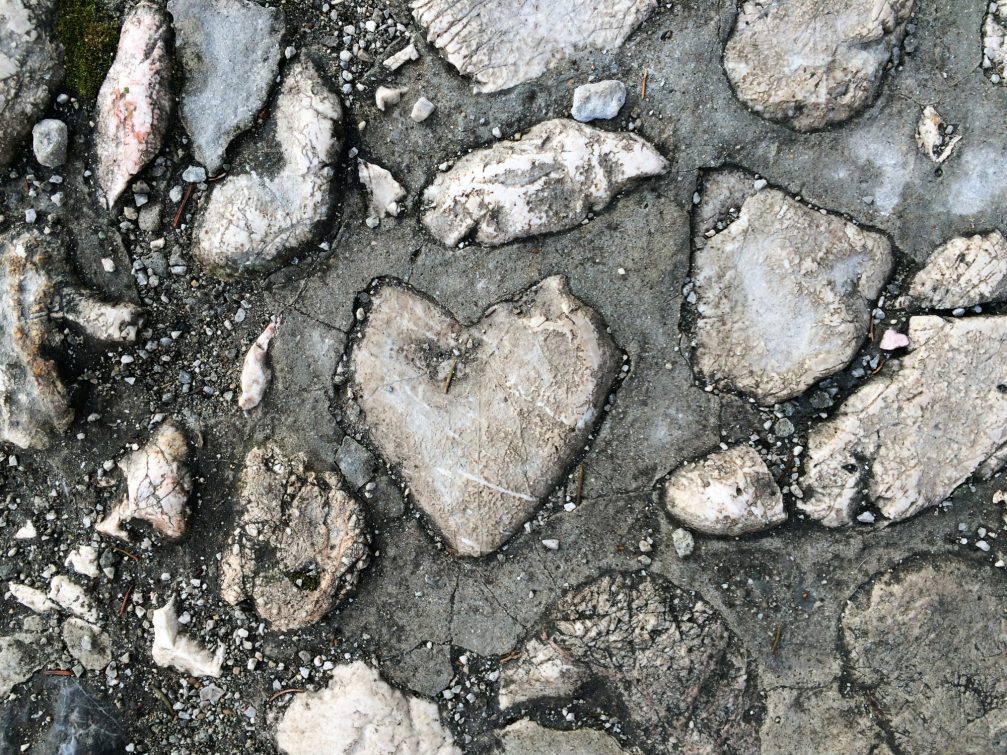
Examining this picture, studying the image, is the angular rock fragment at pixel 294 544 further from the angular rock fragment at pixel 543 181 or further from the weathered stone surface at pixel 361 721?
the angular rock fragment at pixel 543 181

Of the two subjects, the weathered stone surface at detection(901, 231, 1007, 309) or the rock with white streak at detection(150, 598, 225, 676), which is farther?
the rock with white streak at detection(150, 598, 225, 676)

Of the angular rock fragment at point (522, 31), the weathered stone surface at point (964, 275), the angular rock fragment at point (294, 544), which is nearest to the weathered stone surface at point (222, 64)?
the angular rock fragment at point (522, 31)

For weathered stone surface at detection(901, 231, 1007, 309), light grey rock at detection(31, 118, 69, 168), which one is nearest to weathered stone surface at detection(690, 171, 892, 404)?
weathered stone surface at detection(901, 231, 1007, 309)

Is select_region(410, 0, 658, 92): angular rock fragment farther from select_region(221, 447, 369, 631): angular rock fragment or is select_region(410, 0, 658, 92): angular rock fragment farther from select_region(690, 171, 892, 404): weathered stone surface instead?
select_region(221, 447, 369, 631): angular rock fragment

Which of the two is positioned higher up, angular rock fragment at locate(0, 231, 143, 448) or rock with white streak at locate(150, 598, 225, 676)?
angular rock fragment at locate(0, 231, 143, 448)

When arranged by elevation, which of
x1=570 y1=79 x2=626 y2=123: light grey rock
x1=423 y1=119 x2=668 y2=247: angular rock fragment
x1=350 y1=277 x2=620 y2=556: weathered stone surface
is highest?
x1=570 y1=79 x2=626 y2=123: light grey rock

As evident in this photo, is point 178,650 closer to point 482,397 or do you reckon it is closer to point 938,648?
point 482,397
